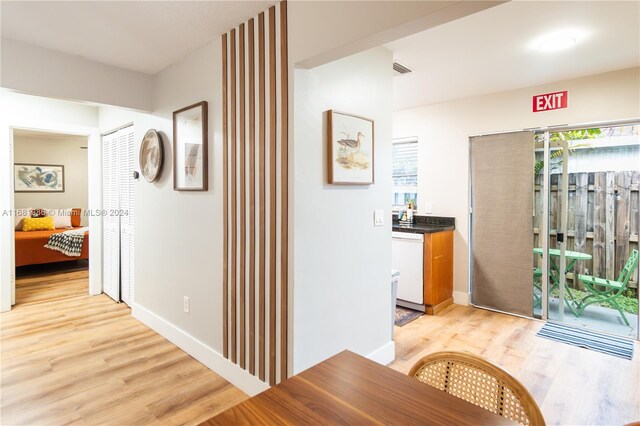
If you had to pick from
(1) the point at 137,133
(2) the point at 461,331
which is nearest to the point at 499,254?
(2) the point at 461,331

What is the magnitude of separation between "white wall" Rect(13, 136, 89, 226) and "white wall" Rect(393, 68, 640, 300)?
6570mm

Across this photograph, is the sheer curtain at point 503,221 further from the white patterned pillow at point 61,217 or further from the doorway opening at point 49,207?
the white patterned pillow at point 61,217

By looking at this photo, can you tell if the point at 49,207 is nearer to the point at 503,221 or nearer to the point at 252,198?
the point at 252,198

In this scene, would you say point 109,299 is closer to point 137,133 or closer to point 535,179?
point 137,133

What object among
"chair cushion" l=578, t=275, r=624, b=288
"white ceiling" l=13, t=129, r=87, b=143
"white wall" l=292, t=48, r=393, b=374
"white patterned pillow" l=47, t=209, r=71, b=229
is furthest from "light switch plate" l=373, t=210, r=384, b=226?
"white patterned pillow" l=47, t=209, r=71, b=229

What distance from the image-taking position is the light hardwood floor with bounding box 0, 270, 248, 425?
2.11 meters

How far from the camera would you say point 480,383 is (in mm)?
1028

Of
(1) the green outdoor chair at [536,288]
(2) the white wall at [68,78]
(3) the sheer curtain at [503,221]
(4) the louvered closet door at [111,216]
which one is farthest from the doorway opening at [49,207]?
(1) the green outdoor chair at [536,288]

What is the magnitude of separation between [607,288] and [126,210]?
5.13 m

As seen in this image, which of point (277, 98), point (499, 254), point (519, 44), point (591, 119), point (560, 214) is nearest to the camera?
point (277, 98)

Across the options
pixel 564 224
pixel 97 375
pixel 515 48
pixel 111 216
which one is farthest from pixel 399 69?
pixel 111 216

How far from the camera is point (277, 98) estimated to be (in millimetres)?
2018

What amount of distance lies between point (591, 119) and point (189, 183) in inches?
144

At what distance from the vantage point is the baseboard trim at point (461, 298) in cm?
413
